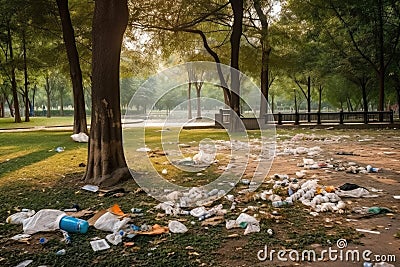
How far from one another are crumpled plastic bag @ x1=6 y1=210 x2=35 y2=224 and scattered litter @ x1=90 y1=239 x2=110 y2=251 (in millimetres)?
1319

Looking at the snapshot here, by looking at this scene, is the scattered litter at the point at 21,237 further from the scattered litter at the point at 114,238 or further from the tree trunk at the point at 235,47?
the tree trunk at the point at 235,47

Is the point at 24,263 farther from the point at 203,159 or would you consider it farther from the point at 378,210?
the point at 203,159

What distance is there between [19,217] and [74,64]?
10.4 meters

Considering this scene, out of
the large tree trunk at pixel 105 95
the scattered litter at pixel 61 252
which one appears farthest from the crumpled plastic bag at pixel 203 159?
the scattered litter at pixel 61 252

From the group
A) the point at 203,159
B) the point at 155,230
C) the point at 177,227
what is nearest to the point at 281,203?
the point at 177,227

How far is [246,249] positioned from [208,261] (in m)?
0.42

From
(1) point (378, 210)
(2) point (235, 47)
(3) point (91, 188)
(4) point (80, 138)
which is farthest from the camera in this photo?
(2) point (235, 47)

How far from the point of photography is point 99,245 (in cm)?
337

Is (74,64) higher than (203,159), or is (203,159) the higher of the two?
(74,64)

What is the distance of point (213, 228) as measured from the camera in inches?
151

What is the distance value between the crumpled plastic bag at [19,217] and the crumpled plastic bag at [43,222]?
18 centimetres

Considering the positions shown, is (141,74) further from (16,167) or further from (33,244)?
(33,244)

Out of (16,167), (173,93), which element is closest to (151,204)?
(173,93)

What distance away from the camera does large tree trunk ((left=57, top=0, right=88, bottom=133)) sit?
42.4 feet
